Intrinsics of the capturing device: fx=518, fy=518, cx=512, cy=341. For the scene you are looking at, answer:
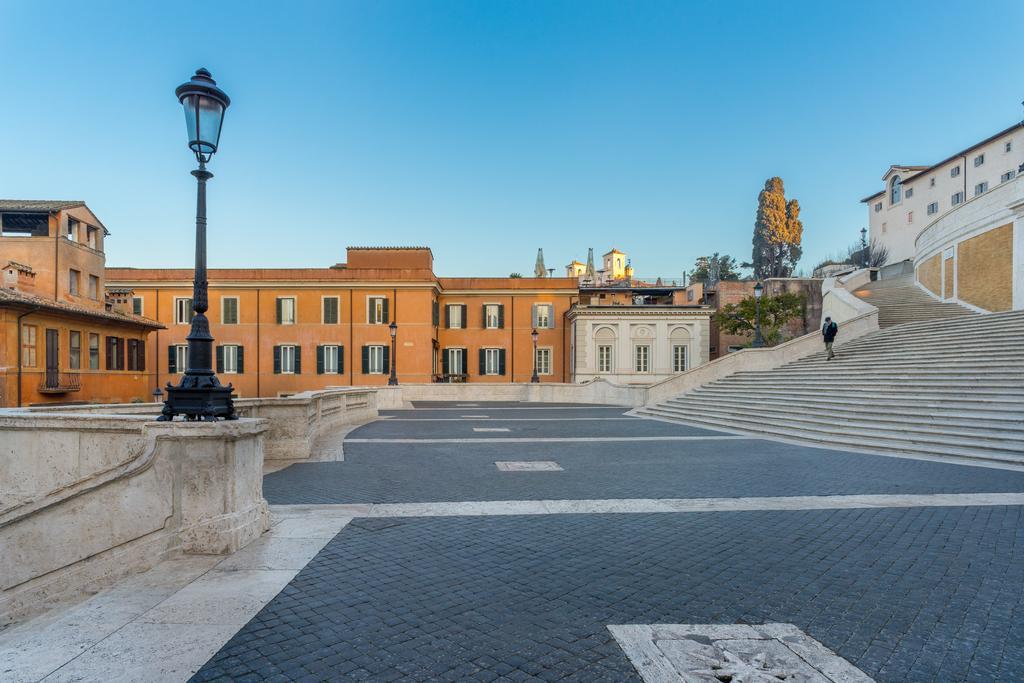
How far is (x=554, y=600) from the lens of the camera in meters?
3.82

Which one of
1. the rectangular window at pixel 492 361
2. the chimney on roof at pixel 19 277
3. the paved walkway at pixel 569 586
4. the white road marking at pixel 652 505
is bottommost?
the white road marking at pixel 652 505

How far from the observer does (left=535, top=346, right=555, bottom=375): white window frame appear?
125 ft

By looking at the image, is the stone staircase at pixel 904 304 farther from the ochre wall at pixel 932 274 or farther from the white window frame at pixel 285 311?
the white window frame at pixel 285 311

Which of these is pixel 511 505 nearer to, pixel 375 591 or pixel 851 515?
pixel 375 591

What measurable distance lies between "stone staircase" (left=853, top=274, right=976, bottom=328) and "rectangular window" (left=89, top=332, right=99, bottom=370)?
39.5 m

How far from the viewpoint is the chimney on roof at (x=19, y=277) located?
81.0 feet

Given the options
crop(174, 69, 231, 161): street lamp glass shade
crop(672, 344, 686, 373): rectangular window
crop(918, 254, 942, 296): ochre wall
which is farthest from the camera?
crop(672, 344, 686, 373): rectangular window

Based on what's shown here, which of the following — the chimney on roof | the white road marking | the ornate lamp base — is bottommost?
the white road marking

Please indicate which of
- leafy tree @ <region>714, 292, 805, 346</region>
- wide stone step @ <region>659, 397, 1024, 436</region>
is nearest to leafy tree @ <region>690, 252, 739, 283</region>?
leafy tree @ <region>714, 292, 805, 346</region>

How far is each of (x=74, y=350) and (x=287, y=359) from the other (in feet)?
37.5

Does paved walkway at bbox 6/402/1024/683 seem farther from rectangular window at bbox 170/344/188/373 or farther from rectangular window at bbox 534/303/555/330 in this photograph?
rectangular window at bbox 170/344/188/373

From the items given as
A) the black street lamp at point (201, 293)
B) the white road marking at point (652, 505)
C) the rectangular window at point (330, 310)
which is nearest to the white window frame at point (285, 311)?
the rectangular window at point (330, 310)

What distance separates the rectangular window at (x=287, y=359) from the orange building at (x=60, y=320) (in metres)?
7.36

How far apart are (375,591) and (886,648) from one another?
343cm
